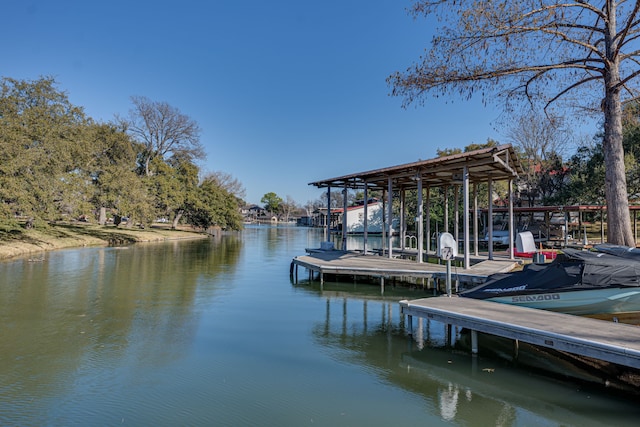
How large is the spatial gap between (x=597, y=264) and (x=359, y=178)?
32.0 ft

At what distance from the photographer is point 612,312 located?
215 inches

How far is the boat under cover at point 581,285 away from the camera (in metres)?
5.41

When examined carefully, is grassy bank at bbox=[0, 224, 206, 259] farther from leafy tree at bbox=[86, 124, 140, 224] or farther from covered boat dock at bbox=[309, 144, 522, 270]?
covered boat dock at bbox=[309, 144, 522, 270]

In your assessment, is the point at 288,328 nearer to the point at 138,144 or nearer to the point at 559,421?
the point at 559,421

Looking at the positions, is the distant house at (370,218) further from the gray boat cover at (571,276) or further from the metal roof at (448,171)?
the gray boat cover at (571,276)

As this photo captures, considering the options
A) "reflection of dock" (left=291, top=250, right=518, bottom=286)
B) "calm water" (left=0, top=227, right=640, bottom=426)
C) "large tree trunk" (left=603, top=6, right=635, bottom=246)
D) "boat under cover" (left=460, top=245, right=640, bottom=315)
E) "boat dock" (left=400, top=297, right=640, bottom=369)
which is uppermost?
"large tree trunk" (left=603, top=6, right=635, bottom=246)

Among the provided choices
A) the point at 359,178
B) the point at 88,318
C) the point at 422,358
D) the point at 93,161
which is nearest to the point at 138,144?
the point at 93,161

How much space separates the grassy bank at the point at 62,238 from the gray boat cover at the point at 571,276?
19.1 m

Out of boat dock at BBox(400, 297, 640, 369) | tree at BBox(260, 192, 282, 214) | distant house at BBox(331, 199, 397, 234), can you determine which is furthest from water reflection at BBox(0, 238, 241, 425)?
tree at BBox(260, 192, 282, 214)

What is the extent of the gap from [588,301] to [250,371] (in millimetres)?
4832

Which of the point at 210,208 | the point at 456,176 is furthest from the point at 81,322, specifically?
the point at 210,208

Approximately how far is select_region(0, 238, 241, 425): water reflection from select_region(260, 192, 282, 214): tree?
7658cm

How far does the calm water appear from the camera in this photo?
4199 millimetres

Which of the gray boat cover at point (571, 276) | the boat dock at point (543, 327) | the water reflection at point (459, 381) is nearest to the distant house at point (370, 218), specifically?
the water reflection at point (459, 381)
